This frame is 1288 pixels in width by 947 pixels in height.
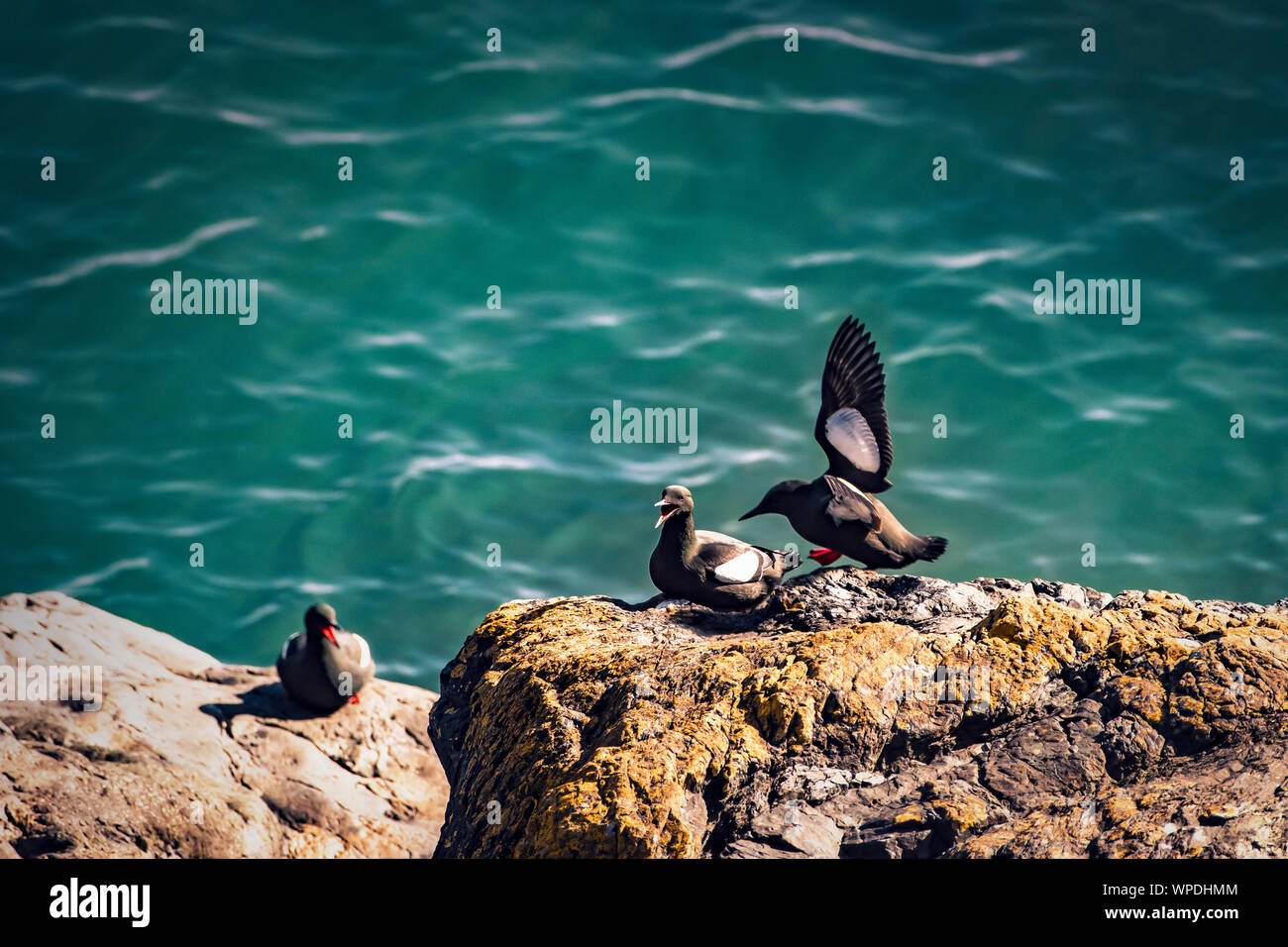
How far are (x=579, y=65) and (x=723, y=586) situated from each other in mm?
10834

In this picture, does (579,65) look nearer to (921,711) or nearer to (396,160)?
(396,160)

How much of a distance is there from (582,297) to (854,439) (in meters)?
7.27

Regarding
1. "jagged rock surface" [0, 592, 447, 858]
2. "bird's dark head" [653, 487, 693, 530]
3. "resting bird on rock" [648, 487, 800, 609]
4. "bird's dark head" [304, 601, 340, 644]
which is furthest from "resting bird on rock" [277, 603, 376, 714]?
"bird's dark head" [653, 487, 693, 530]

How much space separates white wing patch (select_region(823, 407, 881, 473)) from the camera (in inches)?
244

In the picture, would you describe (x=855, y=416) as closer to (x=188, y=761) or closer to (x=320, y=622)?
(x=320, y=622)

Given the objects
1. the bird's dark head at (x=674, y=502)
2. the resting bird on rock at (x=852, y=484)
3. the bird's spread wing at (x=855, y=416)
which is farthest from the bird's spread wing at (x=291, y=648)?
the bird's spread wing at (x=855, y=416)

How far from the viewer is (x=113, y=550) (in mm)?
11172

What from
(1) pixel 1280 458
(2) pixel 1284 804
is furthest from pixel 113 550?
(1) pixel 1280 458

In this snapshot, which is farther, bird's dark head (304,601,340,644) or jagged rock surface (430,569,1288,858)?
bird's dark head (304,601,340,644)

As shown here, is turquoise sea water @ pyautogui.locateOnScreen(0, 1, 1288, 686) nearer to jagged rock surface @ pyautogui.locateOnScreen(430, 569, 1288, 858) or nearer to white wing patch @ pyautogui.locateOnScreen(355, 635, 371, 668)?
white wing patch @ pyautogui.locateOnScreen(355, 635, 371, 668)

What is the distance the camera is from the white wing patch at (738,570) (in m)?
5.48

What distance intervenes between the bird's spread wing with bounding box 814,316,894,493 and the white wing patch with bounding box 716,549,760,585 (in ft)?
3.17

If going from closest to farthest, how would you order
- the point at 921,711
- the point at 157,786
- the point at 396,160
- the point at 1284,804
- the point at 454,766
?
the point at 1284,804, the point at 921,711, the point at 454,766, the point at 157,786, the point at 396,160

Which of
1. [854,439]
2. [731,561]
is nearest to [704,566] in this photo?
[731,561]
